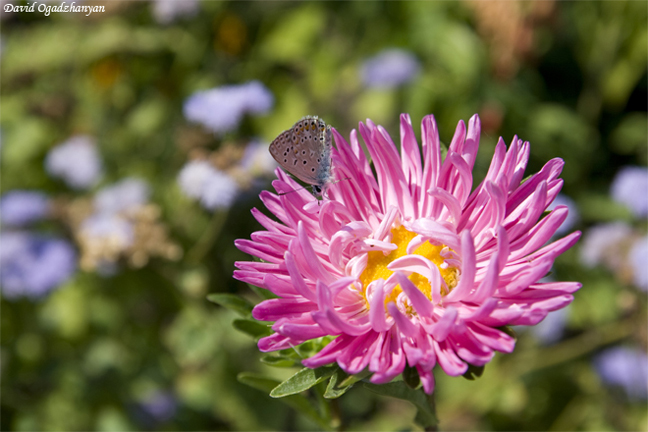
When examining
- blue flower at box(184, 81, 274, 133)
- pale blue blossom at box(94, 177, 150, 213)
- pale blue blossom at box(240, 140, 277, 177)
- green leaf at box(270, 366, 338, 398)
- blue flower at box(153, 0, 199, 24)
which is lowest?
green leaf at box(270, 366, 338, 398)

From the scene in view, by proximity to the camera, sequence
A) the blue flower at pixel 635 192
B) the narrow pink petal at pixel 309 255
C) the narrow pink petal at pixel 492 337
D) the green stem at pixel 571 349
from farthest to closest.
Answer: the blue flower at pixel 635 192
the green stem at pixel 571 349
the narrow pink petal at pixel 309 255
the narrow pink petal at pixel 492 337

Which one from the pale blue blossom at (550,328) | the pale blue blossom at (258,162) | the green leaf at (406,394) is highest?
the pale blue blossom at (258,162)

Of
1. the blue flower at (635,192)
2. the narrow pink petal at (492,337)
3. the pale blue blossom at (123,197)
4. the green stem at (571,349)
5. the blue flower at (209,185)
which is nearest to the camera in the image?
the narrow pink petal at (492,337)

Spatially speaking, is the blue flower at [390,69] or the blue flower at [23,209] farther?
the blue flower at [390,69]

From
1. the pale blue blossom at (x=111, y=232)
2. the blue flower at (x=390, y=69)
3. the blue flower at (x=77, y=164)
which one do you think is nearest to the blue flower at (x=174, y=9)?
the blue flower at (x=77, y=164)

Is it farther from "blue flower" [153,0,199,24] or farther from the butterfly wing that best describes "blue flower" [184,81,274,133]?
"blue flower" [153,0,199,24]

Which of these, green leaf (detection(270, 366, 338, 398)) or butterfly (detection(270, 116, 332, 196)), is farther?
butterfly (detection(270, 116, 332, 196))

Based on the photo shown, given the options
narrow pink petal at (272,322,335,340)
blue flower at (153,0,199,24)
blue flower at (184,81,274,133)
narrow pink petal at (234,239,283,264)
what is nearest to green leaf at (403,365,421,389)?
narrow pink petal at (272,322,335,340)

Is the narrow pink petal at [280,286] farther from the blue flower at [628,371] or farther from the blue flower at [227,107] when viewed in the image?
the blue flower at [628,371]
